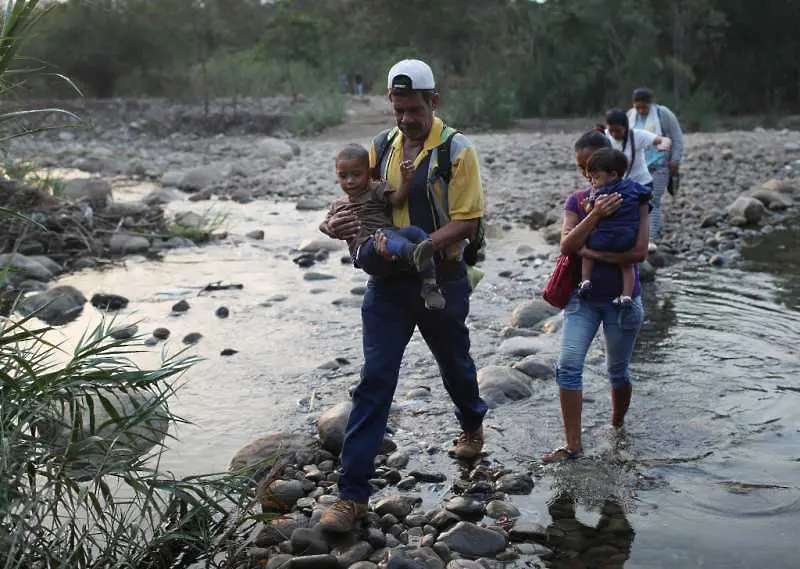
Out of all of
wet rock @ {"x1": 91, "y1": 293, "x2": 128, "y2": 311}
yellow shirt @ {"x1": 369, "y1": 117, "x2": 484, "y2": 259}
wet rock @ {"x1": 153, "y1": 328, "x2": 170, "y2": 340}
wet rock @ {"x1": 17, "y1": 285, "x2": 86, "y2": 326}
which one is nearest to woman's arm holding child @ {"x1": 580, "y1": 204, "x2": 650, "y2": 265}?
yellow shirt @ {"x1": 369, "y1": 117, "x2": 484, "y2": 259}

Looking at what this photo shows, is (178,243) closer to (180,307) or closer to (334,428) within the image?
(180,307)

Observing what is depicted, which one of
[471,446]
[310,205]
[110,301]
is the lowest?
[471,446]

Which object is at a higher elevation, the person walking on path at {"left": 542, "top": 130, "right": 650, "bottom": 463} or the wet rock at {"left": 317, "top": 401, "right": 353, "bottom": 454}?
the person walking on path at {"left": 542, "top": 130, "right": 650, "bottom": 463}

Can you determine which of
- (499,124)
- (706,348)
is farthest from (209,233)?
(499,124)

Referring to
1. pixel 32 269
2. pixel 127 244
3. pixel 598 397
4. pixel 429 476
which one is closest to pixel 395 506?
pixel 429 476

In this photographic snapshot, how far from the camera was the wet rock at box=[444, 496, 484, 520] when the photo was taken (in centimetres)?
409

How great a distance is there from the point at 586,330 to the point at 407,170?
1.24 meters

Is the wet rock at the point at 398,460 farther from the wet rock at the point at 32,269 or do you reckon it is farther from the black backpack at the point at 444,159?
the wet rock at the point at 32,269

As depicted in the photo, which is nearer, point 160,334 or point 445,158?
point 445,158

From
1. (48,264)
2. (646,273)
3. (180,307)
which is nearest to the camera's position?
(180,307)

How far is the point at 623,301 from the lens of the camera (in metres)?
4.39

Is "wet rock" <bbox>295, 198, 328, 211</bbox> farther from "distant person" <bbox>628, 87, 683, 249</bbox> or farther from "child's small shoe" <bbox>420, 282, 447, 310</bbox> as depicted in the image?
"child's small shoe" <bbox>420, 282, 447, 310</bbox>

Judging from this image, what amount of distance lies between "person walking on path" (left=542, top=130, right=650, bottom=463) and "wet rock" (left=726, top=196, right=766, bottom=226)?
7.38 m

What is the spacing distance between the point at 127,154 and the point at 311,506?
63.1ft
